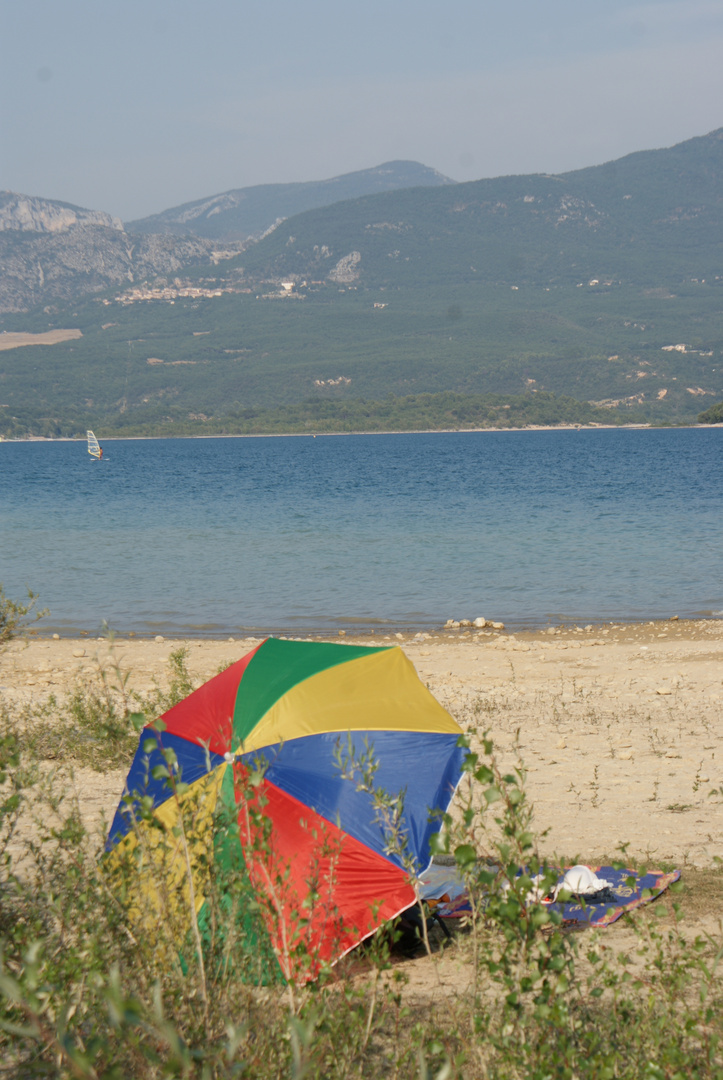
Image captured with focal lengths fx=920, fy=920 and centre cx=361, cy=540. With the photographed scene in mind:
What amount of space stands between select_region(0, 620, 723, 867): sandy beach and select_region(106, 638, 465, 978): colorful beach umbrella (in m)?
0.60

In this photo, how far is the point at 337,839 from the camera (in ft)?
13.5

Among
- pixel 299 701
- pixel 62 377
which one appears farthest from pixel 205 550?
pixel 62 377

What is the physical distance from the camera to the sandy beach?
6176 mm

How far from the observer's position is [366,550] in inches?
928

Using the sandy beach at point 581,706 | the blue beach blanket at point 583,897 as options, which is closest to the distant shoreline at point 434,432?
the sandy beach at point 581,706

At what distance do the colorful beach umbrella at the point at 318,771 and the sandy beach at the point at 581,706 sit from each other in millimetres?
602

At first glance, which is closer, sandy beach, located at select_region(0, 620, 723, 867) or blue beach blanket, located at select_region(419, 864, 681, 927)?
blue beach blanket, located at select_region(419, 864, 681, 927)

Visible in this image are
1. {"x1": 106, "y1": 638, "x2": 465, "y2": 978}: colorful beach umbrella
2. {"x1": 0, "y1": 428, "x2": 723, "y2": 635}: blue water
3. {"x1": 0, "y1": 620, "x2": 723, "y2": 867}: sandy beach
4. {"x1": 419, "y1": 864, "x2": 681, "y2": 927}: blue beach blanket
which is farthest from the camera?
{"x1": 0, "y1": 428, "x2": 723, "y2": 635}: blue water

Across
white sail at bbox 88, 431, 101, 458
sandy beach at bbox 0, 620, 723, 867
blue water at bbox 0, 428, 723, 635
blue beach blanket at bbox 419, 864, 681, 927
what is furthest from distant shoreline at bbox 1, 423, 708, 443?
blue beach blanket at bbox 419, 864, 681, 927

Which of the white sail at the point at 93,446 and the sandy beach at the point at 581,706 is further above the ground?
the sandy beach at the point at 581,706

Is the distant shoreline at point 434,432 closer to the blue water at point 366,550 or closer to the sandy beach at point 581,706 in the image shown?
the blue water at point 366,550

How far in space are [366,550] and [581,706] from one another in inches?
561

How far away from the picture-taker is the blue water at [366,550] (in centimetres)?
1669

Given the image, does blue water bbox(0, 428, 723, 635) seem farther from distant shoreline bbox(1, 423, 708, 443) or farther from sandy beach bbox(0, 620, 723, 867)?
distant shoreline bbox(1, 423, 708, 443)
